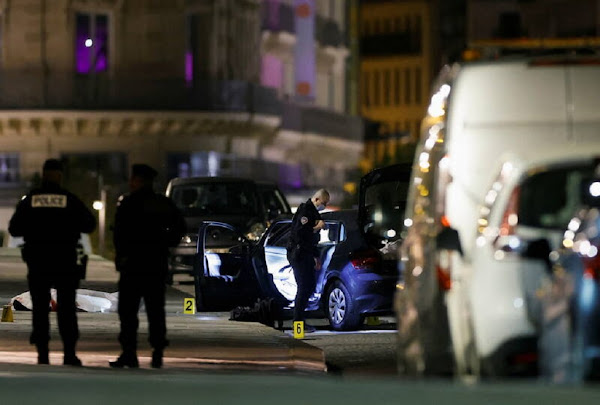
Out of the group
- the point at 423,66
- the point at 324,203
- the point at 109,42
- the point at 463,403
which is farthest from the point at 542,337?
the point at 423,66

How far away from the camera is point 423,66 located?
12456cm

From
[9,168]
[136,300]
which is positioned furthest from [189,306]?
[9,168]

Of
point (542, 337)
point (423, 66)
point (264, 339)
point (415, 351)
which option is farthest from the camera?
point (423, 66)

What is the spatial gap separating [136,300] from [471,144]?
4224 mm

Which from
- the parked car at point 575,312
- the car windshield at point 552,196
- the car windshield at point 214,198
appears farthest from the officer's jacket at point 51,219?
the car windshield at point 214,198

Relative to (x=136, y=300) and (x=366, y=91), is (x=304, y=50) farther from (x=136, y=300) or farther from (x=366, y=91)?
(x=366, y=91)

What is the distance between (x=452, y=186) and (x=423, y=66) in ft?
370

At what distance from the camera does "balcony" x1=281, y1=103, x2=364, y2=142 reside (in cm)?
6450

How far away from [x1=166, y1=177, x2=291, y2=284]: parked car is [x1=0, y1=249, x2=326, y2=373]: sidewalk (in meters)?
6.93

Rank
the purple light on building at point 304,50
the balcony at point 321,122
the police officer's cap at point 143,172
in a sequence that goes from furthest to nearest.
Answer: the purple light on building at point 304,50, the balcony at point 321,122, the police officer's cap at point 143,172

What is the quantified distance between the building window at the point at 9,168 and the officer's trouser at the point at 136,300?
40.5 m

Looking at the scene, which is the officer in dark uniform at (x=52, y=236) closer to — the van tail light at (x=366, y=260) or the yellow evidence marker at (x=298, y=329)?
the yellow evidence marker at (x=298, y=329)

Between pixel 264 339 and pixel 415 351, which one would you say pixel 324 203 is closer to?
pixel 264 339

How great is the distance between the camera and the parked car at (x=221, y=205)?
30797 millimetres
